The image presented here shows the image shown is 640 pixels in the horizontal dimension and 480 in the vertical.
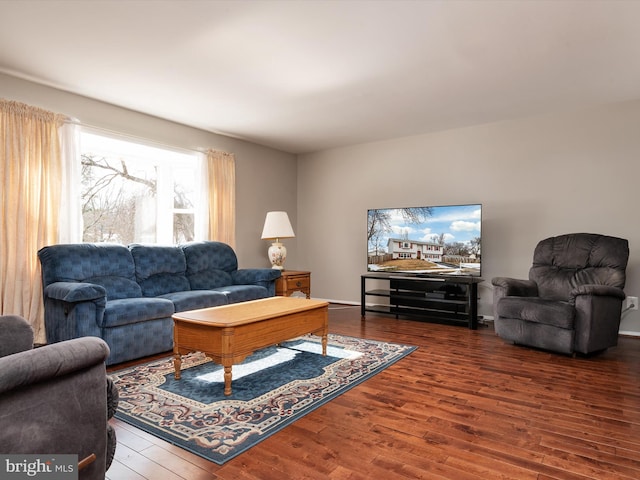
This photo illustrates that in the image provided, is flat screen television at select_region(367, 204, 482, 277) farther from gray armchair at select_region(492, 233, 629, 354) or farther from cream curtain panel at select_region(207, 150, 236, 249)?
cream curtain panel at select_region(207, 150, 236, 249)

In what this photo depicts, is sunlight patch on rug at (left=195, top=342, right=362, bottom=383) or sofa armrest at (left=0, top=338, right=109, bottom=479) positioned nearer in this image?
sofa armrest at (left=0, top=338, right=109, bottom=479)

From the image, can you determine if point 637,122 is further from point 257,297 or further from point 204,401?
point 204,401

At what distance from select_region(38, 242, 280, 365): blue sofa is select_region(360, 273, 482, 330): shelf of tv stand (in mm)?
1600

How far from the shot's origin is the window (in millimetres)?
4270

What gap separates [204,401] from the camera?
7.91 ft

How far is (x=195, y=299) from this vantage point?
3777 millimetres

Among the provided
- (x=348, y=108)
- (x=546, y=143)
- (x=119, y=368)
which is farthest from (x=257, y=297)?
(x=546, y=143)

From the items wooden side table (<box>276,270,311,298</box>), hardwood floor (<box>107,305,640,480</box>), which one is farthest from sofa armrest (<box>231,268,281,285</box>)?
hardwood floor (<box>107,305,640,480</box>)

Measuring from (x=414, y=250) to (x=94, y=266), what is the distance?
11.6ft

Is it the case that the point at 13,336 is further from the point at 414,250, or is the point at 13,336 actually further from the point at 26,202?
the point at 414,250

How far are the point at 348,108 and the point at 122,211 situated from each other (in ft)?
9.21

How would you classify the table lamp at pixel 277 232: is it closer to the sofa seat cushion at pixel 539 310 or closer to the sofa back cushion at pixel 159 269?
the sofa back cushion at pixel 159 269

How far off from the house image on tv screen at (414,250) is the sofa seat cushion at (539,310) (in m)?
1.20

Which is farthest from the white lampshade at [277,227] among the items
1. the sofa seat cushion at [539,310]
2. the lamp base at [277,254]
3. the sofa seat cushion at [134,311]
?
the sofa seat cushion at [539,310]
